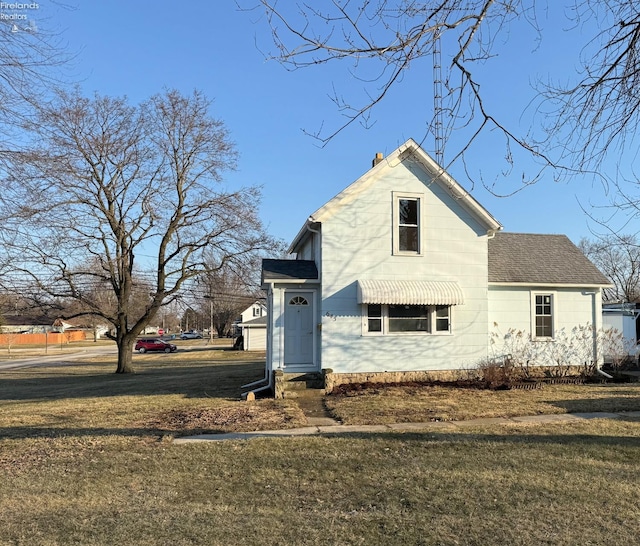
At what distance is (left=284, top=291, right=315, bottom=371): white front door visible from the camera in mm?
12992

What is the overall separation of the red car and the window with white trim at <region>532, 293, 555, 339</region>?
4240 centimetres

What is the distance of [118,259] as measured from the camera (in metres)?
22.9

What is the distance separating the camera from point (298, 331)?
42.9ft

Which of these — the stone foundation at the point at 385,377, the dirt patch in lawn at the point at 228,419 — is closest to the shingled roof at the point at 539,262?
the stone foundation at the point at 385,377

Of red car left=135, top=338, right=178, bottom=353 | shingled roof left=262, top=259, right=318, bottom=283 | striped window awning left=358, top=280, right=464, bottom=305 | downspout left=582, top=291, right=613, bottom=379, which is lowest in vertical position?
red car left=135, top=338, right=178, bottom=353

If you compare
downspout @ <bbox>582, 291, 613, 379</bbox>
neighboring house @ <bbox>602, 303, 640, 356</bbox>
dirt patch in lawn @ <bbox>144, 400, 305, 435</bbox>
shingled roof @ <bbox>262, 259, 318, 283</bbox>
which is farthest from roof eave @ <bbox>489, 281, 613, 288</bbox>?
dirt patch in lawn @ <bbox>144, 400, 305, 435</bbox>

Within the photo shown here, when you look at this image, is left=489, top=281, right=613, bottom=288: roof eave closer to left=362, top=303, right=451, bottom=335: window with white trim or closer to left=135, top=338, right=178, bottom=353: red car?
left=362, top=303, right=451, bottom=335: window with white trim

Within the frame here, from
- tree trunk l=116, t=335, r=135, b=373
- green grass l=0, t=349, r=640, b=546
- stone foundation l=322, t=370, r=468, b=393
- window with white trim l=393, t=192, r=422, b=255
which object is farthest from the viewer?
tree trunk l=116, t=335, r=135, b=373

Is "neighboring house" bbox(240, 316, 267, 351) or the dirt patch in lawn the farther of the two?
"neighboring house" bbox(240, 316, 267, 351)

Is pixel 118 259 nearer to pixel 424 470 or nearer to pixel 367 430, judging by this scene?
pixel 367 430

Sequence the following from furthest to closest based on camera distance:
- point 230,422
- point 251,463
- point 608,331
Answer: point 608,331 → point 230,422 → point 251,463

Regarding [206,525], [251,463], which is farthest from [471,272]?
[206,525]

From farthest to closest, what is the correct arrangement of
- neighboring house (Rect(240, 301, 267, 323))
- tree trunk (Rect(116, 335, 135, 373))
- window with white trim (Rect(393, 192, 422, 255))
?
1. neighboring house (Rect(240, 301, 267, 323))
2. tree trunk (Rect(116, 335, 135, 373))
3. window with white trim (Rect(393, 192, 422, 255))

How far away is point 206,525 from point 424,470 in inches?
110
